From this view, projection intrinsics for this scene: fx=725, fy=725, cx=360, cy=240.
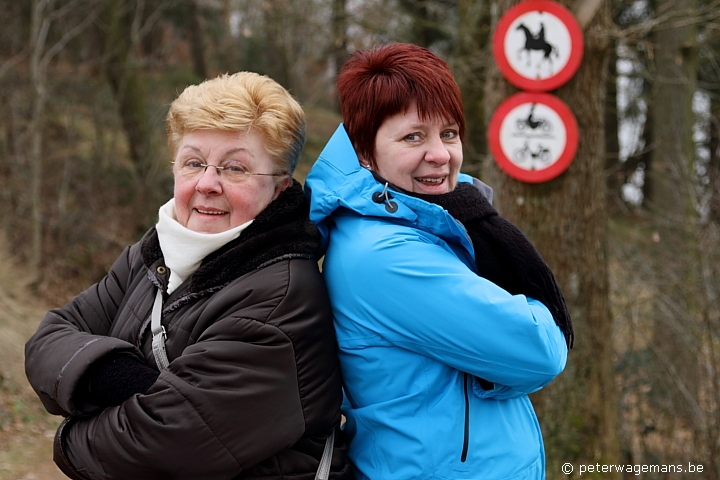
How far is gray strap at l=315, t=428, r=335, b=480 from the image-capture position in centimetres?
199

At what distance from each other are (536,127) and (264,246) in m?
2.44

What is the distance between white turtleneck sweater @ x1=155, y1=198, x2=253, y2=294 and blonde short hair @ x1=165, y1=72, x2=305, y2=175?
0.25m

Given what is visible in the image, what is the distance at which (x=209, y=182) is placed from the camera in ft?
6.73

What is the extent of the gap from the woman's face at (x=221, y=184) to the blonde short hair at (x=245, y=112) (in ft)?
0.10

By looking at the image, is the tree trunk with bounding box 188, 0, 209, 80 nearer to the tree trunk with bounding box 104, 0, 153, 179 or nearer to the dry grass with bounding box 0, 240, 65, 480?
the tree trunk with bounding box 104, 0, 153, 179

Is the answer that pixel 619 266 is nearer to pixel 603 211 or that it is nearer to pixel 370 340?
pixel 603 211

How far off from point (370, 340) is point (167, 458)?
61 cm

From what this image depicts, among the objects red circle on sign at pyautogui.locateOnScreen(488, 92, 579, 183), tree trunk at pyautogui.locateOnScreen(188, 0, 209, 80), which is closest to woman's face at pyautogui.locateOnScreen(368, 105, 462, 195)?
red circle on sign at pyautogui.locateOnScreen(488, 92, 579, 183)

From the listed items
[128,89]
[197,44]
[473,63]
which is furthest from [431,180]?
[197,44]

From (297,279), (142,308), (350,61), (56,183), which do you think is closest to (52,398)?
(142,308)

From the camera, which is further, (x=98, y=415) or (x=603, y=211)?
(x=603, y=211)

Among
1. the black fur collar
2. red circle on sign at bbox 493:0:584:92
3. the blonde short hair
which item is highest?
red circle on sign at bbox 493:0:584:92

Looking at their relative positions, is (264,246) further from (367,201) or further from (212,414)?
(212,414)

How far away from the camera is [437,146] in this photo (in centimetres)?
211
